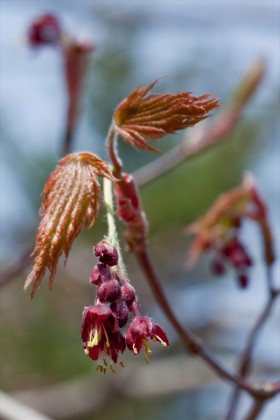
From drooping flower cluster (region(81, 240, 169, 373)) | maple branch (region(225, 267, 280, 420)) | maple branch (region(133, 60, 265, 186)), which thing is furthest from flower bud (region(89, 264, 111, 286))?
maple branch (region(133, 60, 265, 186))

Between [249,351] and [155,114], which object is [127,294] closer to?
[155,114]

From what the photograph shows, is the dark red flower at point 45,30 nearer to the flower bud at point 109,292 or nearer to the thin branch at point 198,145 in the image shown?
the thin branch at point 198,145

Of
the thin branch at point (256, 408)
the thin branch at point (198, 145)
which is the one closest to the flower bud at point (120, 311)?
the thin branch at point (256, 408)

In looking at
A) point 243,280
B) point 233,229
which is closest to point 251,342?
point 243,280

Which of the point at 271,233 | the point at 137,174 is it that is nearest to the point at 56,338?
the point at 137,174

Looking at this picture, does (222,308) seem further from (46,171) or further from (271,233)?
(271,233)

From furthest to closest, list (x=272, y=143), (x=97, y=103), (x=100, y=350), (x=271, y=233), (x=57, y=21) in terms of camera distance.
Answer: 1. (x=97, y=103)
2. (x=272, y=143)
3. (x=57, y=21)
4. (x=271, y=233)
5. (x=100, y=350)
